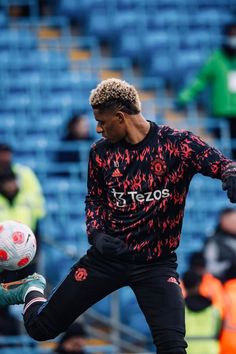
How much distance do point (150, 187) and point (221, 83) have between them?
263 inches

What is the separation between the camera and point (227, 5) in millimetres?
16266

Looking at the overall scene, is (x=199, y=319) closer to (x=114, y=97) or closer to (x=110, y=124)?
(x=110, y=124)

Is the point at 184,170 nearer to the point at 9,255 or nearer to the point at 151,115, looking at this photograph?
the point at 9,255

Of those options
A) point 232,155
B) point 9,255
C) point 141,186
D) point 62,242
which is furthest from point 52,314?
point 232,155

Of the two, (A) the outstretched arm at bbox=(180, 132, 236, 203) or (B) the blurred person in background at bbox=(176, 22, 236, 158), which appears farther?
(B) the blurred person in background at bbox=(176, 22, 236, 158)

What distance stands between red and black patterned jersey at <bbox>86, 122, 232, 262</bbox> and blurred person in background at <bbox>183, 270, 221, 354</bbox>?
10.2 ft

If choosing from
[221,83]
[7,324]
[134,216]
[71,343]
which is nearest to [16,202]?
→ [7,324]

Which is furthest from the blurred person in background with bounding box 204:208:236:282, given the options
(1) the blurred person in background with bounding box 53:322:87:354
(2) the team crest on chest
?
(2) the team crest on chest

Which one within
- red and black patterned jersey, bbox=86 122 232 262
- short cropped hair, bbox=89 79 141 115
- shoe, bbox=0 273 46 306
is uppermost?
short cropped hair, bbox=89 79 141 115

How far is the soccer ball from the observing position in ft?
27.8

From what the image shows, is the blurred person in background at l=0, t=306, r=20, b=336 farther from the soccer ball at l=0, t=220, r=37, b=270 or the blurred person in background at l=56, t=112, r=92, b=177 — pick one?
the soccer ball at l=0, t=220, r=37, b=270

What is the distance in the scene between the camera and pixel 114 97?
8094mm

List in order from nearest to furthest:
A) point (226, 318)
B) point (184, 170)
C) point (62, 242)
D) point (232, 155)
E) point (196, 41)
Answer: point (184, 170) → point (226, 318) → point (62, 242) → point (232, 155) → point (196, 41)

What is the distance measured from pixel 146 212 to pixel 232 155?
258 inches
